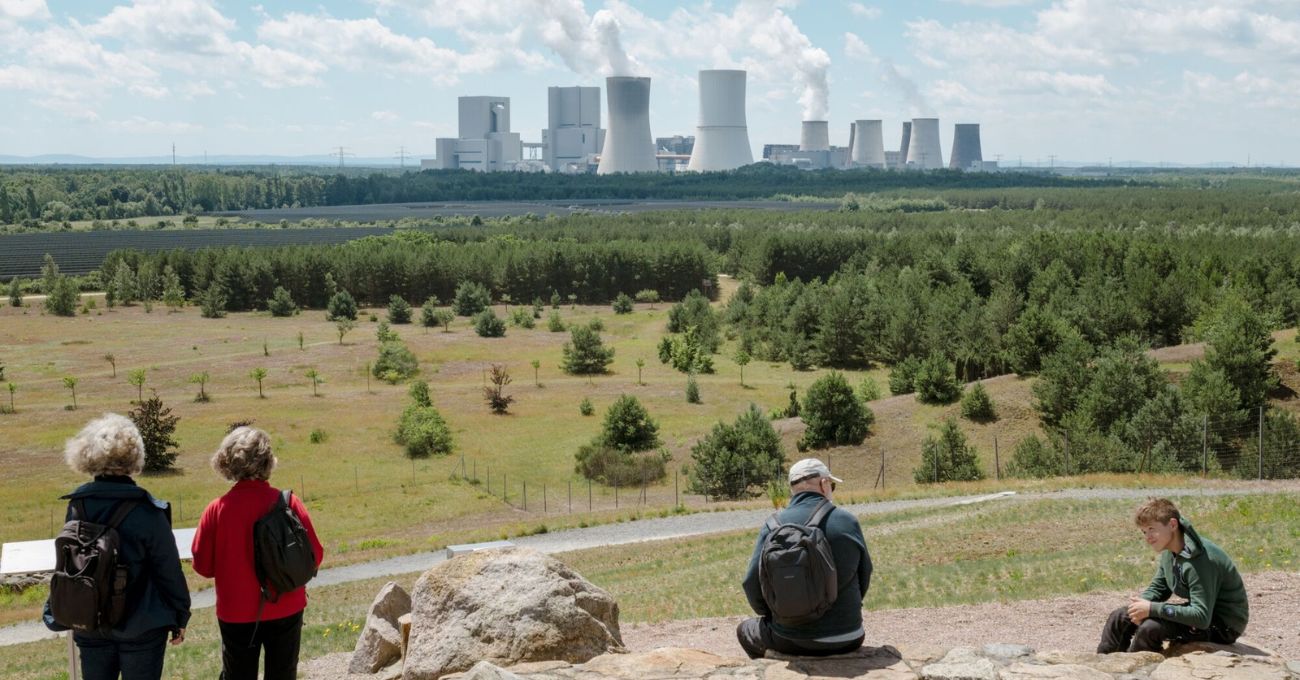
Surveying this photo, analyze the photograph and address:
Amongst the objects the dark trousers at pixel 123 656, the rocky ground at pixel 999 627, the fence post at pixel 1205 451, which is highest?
the dark trousers at pixel 123 656

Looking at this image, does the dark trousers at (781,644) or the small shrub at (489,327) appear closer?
the dark trousers at (781,644)

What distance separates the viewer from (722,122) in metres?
163

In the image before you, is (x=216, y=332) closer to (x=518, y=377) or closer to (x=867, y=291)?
(x=518, y=377)

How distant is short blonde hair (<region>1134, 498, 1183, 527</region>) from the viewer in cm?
755

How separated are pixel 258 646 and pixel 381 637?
2445 millimetres

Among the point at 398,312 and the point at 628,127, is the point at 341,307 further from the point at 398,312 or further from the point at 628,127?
the point at 628,127

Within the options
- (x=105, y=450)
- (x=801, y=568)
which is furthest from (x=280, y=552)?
(x=801, y=568)

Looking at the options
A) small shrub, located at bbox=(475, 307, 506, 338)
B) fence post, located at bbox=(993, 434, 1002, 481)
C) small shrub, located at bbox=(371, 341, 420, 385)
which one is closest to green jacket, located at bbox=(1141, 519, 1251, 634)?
fence post, located at bbox=(993, 434, 1002, 481)

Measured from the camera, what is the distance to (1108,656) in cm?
779

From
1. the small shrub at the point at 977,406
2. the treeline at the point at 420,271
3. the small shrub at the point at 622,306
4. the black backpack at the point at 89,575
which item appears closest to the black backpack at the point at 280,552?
the black backpack at the point at 89,575

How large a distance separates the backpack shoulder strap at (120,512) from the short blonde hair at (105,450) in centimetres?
17

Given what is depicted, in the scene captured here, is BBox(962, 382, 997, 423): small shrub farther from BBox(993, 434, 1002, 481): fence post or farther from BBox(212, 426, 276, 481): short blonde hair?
BBox(212, 426, 276, 481): short blonde hair

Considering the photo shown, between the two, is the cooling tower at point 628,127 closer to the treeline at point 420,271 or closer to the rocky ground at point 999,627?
the treeline at point 420,271

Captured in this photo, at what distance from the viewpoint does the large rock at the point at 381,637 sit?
9.48m
